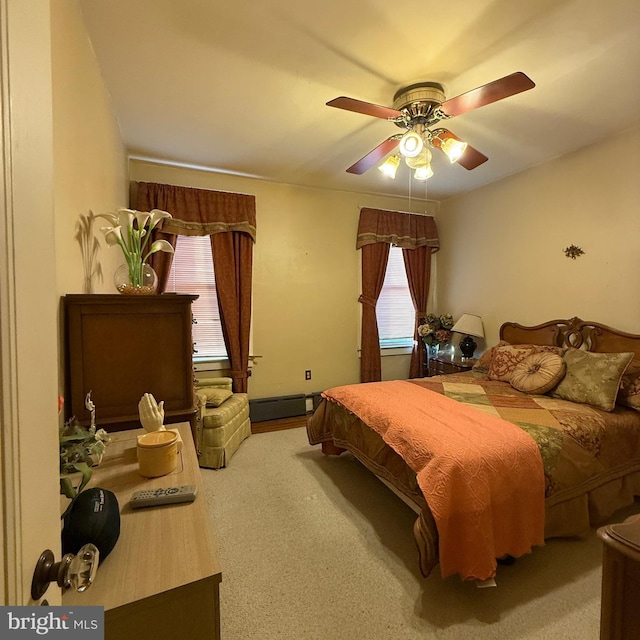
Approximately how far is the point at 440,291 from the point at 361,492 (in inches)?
122

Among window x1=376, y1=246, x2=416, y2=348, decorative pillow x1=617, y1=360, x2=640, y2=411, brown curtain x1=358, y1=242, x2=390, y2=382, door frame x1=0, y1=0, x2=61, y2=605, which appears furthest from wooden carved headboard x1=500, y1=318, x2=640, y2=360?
door frame x1=0, y1=0, x2=61, y2=605

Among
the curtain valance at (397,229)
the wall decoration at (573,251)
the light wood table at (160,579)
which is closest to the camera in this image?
the light wood table at (160,579)

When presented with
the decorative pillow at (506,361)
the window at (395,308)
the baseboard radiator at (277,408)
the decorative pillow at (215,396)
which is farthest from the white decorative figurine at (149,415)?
the window at (395,308)

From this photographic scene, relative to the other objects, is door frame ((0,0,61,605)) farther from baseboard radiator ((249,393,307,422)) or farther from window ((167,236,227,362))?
baseboard radiator ((249,393,307,422))

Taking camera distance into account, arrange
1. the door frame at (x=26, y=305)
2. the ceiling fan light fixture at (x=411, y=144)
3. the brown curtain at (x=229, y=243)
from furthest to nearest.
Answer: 1. the brown curtain at (x=229, y=243)
2. the ceiling fan light fixture at (x=411, y=144)
3. the door frame at (x=26, y=305)

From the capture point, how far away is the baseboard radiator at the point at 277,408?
3799 mm

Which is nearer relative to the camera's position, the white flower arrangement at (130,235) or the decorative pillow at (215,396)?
the white flower arrangement at (130,235)

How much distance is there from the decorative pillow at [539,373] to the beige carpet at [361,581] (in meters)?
0.92

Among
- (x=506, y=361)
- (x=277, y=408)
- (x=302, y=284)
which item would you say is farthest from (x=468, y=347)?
(x=277, y=408)

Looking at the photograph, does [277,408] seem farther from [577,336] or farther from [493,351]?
[577,336]

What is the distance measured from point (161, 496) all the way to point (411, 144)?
209 cm

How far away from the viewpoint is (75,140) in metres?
1.54

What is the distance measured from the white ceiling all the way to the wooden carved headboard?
1.61 metres

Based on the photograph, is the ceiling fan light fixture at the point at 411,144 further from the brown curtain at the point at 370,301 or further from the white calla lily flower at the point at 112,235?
the brown curtain at the point at 370,301
